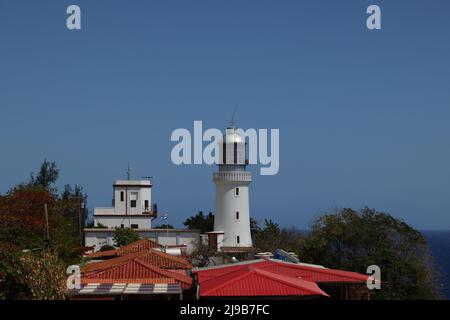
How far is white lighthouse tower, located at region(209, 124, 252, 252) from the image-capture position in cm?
5644

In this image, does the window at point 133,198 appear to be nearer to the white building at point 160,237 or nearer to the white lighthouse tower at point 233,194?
the white building at point 160,237

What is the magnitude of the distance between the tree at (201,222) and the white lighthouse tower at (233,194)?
682cm

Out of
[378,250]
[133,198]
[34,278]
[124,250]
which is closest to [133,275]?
[34,278]

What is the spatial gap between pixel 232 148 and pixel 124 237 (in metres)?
10.6

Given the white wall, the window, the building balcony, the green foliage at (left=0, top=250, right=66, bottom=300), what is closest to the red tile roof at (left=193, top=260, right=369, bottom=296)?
the green foliage at (left=0, top=250, right=66, bottom=300)

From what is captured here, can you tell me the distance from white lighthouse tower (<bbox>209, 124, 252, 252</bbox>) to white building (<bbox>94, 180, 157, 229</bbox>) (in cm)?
817

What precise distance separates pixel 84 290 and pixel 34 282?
4.64ft

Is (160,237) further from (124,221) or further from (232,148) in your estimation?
(232,148)

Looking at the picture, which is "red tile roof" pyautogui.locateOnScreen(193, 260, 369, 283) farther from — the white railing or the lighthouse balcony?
the white railing

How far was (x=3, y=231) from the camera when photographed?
1356 inches

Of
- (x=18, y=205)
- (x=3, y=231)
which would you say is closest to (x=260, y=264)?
(x=3, y=231)

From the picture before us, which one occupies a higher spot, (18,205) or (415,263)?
(18,205)
